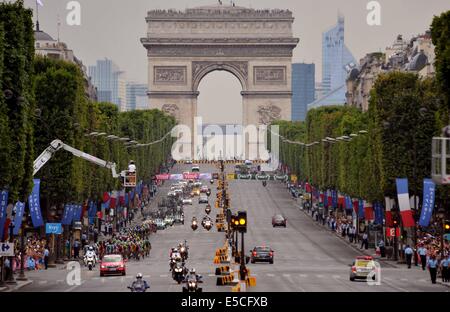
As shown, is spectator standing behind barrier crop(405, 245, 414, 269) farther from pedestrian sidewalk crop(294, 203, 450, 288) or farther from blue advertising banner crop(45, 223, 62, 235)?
blue advertising banner crop(45, 223, 62, 235)

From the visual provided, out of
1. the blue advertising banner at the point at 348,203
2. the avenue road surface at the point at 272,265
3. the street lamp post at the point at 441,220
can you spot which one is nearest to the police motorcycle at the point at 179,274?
the avenue road surface at the point at 272,265

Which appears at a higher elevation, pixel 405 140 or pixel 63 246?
pixel 405 140

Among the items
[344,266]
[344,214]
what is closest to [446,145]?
[344,266]

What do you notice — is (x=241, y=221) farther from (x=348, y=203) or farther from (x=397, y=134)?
(x=348, y=203)

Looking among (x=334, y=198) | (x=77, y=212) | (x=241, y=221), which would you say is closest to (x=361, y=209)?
(x=77, y=212)

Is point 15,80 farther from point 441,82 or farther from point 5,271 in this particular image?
point 441,82

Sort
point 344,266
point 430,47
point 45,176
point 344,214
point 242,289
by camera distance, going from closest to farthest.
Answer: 1. point 242,289
2. point 344,266
3. point 45,176
4. point 344,214
5. point 430,47
